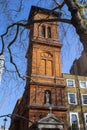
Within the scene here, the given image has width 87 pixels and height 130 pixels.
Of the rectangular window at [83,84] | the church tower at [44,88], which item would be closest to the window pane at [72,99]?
the rectangular window at [83,84]

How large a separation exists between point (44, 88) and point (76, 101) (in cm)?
724

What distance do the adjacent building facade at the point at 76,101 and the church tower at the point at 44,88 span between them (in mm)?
4093

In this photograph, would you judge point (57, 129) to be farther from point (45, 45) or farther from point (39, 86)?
point (45, 45)

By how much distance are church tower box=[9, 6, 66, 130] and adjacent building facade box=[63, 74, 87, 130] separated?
409 cm

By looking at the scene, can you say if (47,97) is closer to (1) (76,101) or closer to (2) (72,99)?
(2) (72,99)

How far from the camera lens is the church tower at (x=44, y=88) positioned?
23.3 metres

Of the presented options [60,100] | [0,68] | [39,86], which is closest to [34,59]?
[39,86]

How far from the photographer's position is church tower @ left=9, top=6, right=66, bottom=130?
23.3m

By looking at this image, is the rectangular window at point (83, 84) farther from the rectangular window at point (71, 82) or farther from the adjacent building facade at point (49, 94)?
the rectangular window at point (71, 82)

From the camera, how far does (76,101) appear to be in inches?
1231

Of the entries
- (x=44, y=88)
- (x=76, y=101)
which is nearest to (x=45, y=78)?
(x=44, y=88)

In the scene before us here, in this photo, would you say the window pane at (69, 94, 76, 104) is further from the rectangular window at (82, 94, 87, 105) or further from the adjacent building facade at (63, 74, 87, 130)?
the rectangular window at (82, 94, 87, 105)

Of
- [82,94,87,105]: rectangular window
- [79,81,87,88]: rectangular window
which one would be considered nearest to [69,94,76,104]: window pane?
[82,94,87,105]: rectangular window

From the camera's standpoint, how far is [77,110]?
3008 cm
